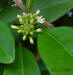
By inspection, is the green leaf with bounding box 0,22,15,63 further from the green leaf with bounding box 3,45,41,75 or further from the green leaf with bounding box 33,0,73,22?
the green leaf with bounding box 33,0,73,22

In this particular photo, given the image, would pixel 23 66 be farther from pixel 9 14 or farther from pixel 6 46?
pixel 9 14

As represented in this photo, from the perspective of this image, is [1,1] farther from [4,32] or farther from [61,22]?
[4,32]

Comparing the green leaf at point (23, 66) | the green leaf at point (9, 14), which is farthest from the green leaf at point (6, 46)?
the green leaf at point (9, 14)

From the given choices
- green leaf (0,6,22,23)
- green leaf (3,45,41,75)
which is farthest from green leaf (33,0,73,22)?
green leaf (3,45,41,75)

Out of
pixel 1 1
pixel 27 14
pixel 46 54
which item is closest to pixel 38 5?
pixel 27 14

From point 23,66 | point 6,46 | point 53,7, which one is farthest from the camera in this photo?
point 53,7

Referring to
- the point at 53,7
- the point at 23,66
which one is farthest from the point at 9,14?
the point at 23,66

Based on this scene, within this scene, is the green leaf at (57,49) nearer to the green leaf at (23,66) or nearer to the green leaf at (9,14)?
the green leaf at (23,66)
